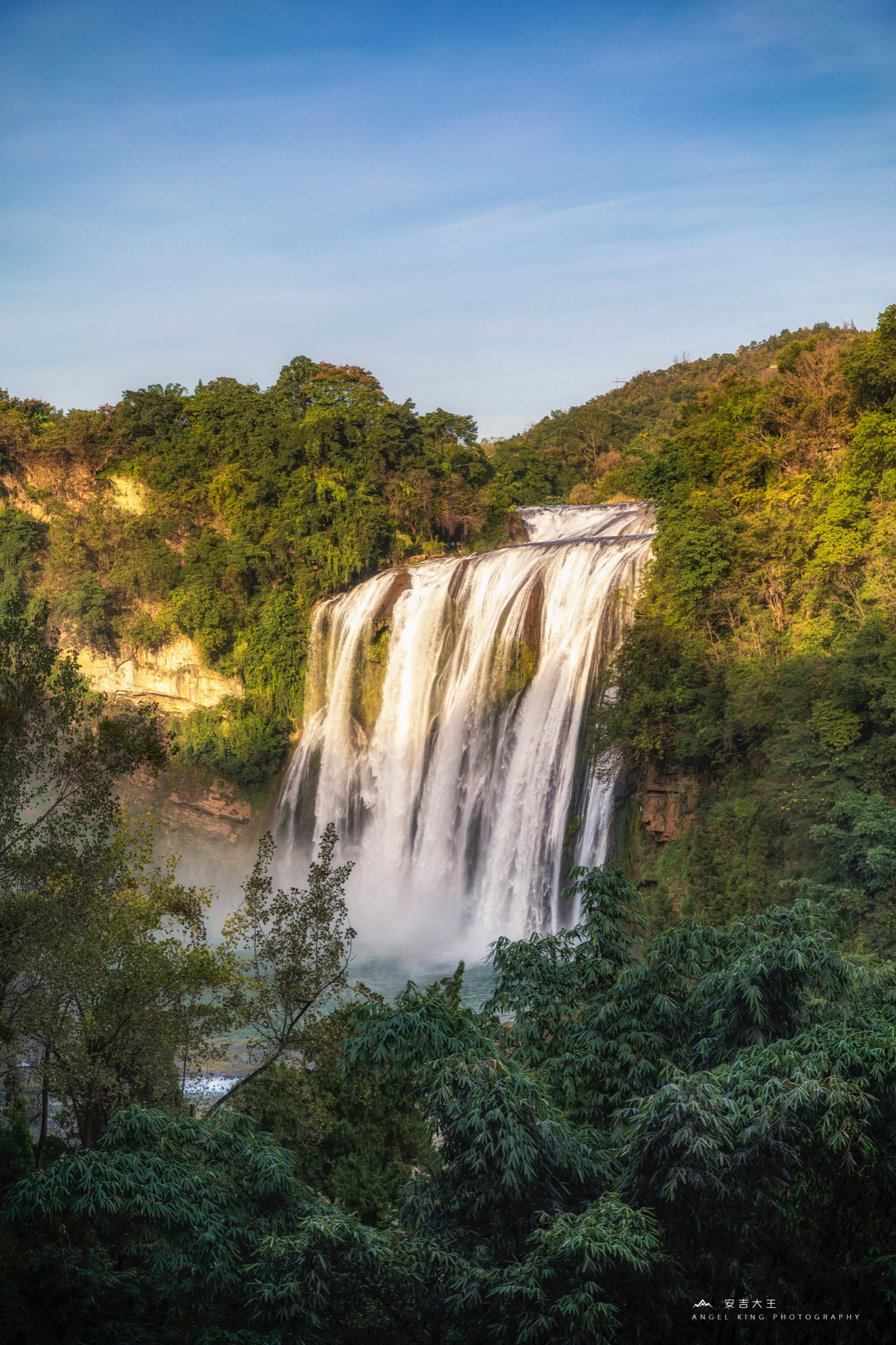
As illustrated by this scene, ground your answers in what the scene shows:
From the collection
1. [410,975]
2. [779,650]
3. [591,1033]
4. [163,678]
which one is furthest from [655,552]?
[163,678]

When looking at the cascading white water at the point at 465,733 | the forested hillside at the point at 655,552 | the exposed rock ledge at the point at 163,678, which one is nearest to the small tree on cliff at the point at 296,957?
the forested hillside at the point at 655,552

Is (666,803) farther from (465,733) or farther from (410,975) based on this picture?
(410,975)

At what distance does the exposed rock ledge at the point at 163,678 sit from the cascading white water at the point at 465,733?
5.77 meters

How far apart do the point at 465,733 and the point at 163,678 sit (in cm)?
1672

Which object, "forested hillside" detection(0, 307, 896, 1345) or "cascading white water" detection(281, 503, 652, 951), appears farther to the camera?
"cascading white water" detection(281, 503, 652, 951)

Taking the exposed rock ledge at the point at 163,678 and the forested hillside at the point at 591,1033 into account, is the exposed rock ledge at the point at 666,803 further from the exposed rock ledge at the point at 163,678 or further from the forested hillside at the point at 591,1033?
the exposed rock ledge at the point at 163,678

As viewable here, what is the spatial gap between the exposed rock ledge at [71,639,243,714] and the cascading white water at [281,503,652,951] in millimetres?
5768

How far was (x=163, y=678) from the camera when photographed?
38.5 m

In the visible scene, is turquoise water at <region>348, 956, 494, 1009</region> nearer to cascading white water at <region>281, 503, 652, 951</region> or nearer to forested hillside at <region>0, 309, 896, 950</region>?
cascading white water at <region>281, 503, 652, 951</region>

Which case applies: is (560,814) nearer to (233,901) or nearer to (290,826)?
(290,826)

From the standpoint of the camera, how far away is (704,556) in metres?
21.6

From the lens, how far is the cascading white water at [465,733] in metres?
23.4

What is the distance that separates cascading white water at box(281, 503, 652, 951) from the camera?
76.9 ft

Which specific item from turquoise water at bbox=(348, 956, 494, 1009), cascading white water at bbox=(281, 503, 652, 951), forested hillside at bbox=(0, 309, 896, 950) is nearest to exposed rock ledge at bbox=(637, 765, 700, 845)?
forested hillside at bbox=(0, 309, 896, 950)
